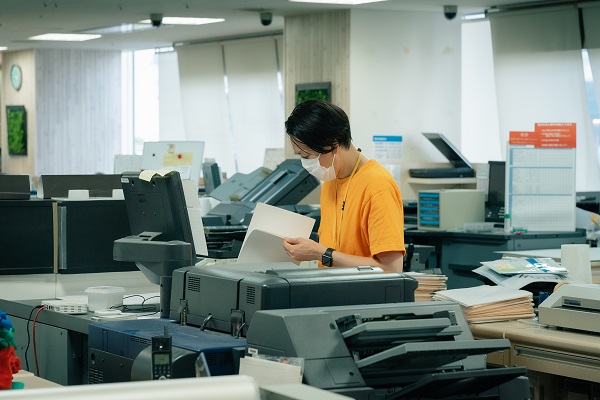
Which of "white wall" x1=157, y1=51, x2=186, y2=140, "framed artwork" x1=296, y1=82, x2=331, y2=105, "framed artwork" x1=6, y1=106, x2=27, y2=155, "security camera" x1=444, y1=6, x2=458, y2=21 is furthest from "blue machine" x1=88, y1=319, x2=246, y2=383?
→ "framed artwork" x1=6, y1=106, x2=27, y2=155

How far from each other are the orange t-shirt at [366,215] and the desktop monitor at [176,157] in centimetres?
413

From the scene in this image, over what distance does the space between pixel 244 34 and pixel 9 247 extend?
8.47m

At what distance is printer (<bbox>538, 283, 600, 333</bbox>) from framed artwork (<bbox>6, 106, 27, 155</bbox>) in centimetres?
1245

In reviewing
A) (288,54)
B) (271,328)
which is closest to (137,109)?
(288,54)

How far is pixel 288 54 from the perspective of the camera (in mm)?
10266

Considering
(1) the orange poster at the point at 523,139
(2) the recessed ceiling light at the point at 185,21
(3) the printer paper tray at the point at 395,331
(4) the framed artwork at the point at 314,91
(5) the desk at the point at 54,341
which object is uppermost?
(2) the recessed ceiling light at the point at 185,21

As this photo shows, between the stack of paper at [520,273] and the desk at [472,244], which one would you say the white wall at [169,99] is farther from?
the stack of paper at [520,273]

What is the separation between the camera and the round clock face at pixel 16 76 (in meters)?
15.1

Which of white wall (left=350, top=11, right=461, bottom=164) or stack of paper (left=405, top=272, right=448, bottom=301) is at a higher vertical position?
white wall (left=350, top=11, right=461, bottom=164)

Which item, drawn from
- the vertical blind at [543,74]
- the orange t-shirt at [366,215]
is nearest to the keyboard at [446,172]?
the vertical blind at [543,74]

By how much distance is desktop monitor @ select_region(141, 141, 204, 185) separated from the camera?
7.83 m

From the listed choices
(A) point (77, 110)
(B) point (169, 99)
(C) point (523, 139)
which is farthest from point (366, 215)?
(A) point (77, 110)

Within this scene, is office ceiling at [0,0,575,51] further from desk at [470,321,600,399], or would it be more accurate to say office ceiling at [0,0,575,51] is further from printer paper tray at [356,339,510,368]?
printer paper tray at [356,339,510,368]

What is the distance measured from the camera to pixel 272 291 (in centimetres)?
274
